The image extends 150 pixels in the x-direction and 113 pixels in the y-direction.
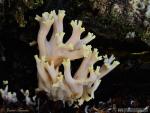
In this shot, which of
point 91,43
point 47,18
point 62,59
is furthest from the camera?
point 91,43

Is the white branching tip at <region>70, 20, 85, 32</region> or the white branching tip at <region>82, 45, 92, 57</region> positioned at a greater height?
the white branching tip at <region>70, 20, 85, 32</region>

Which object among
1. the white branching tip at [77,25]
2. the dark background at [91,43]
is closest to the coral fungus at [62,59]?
the white branching tip at [77,25]

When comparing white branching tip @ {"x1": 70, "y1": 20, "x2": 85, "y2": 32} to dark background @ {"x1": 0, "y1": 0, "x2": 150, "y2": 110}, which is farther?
dark background @ {"x1": 0, "y1": 0, "x2": 150, "y2": 110}

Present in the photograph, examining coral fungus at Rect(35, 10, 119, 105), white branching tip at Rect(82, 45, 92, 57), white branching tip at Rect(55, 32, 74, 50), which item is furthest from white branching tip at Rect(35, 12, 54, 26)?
white branching tip at Rect(82, 45, 92, 57)

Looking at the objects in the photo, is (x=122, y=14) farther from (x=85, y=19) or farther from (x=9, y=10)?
(x=9, y=10)

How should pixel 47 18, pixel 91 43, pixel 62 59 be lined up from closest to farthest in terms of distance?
pixel 47 18 < pixel 62 59 < pixel 91 43

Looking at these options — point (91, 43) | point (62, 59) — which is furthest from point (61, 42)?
point (91, 43)

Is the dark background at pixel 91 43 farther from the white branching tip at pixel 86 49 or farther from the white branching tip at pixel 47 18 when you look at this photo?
the white branching tip at pixel 86 49

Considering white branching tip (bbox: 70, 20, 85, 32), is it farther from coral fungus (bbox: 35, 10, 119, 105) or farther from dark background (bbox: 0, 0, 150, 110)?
dark background (bbox: 0, 0, 150, 110)

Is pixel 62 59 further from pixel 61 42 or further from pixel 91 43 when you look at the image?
pixel 91 43
